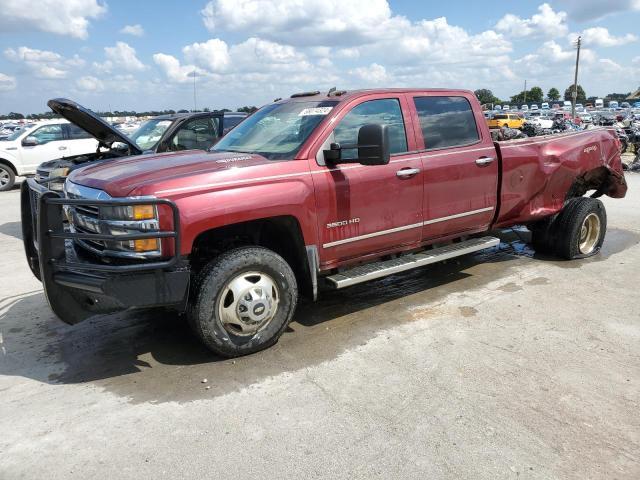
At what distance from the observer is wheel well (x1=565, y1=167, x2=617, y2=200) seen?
6.48m

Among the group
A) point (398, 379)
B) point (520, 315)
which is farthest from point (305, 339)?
point (520, 315)

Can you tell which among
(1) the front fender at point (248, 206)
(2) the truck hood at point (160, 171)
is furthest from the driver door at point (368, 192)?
(2) the truck hood at point (160, 171)

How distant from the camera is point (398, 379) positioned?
142 inches

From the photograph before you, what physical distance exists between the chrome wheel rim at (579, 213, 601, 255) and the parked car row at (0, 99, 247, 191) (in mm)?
4582

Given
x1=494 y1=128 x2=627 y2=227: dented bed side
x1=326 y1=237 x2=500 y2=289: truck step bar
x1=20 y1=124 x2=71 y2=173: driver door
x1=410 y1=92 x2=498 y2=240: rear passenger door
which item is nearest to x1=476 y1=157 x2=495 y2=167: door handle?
x1=410 y1=92 x2=498 y2=240: rear passenger door

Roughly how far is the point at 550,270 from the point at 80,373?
4953 mm

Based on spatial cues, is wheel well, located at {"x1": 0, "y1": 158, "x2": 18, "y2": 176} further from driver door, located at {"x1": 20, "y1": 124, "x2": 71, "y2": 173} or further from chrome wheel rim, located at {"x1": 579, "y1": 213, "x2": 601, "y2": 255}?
chrome wheel rim, located at {"x1": 579, "y1": 213, "x2": 601, "y2": 255}

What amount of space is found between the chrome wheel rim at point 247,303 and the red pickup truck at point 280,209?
10 millimetres

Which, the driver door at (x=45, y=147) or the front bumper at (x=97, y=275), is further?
the driver door at (x=45, y=147)

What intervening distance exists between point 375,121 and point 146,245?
2.29 meters

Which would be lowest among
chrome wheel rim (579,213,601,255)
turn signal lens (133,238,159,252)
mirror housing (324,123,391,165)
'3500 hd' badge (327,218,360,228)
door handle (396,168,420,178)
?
chrome wheel rim (579,213,601,255)

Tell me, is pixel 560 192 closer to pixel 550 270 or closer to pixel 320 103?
pixel 550 270

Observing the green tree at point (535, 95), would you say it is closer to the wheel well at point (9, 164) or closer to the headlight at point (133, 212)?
the wheel well at point (9, 164)

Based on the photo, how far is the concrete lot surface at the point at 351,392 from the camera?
9.09ft
